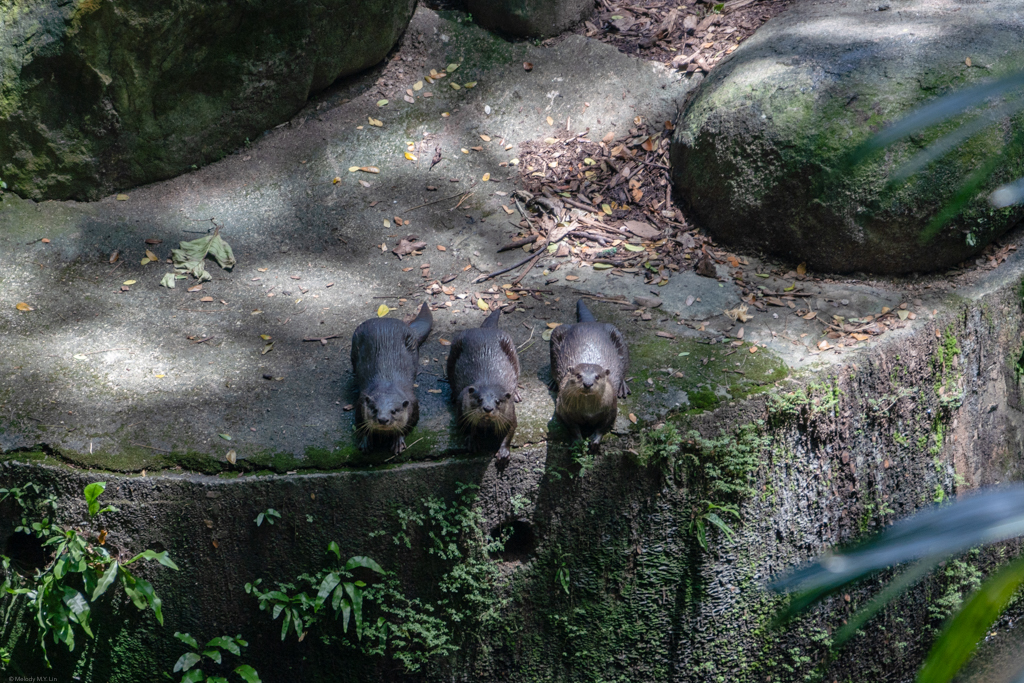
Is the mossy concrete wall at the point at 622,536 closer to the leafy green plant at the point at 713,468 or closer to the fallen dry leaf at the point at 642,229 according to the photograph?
the leafy green plant at the point at 713,468

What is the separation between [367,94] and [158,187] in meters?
1.65

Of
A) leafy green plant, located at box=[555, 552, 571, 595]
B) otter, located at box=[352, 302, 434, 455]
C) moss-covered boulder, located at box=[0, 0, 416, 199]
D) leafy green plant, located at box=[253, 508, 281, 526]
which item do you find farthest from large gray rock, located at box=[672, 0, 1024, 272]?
leafy green plant, located at box=[253, 508, 281, 526]

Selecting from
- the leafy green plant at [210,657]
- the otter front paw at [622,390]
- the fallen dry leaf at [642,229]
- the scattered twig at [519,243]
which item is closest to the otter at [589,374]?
the otter front paw at [622,390]

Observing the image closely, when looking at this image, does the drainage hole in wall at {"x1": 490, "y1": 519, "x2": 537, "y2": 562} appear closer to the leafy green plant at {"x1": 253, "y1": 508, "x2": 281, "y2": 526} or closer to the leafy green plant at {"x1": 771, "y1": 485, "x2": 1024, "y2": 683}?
the leafy green plant at {"x1": 253, "y1": 508, "x2": 281, "y2": 526}

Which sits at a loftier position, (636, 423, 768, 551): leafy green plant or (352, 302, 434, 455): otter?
(352, 302, 434, 455): otter

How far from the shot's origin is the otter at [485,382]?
3361mm

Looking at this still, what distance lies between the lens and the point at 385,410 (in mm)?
3322

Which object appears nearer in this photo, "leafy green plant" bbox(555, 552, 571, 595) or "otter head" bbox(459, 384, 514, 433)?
"otter head" bbox(459, 384, 514, 433)

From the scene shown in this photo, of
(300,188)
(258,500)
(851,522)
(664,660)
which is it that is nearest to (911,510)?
(851,522)

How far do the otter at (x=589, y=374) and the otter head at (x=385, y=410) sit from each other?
0.70 metres

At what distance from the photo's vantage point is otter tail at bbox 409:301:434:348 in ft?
13.3

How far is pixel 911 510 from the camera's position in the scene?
13.7 ft

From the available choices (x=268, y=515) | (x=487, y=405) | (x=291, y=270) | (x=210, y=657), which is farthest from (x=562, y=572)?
(x=291, y=270)

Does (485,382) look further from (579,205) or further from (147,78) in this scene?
(147,78)
